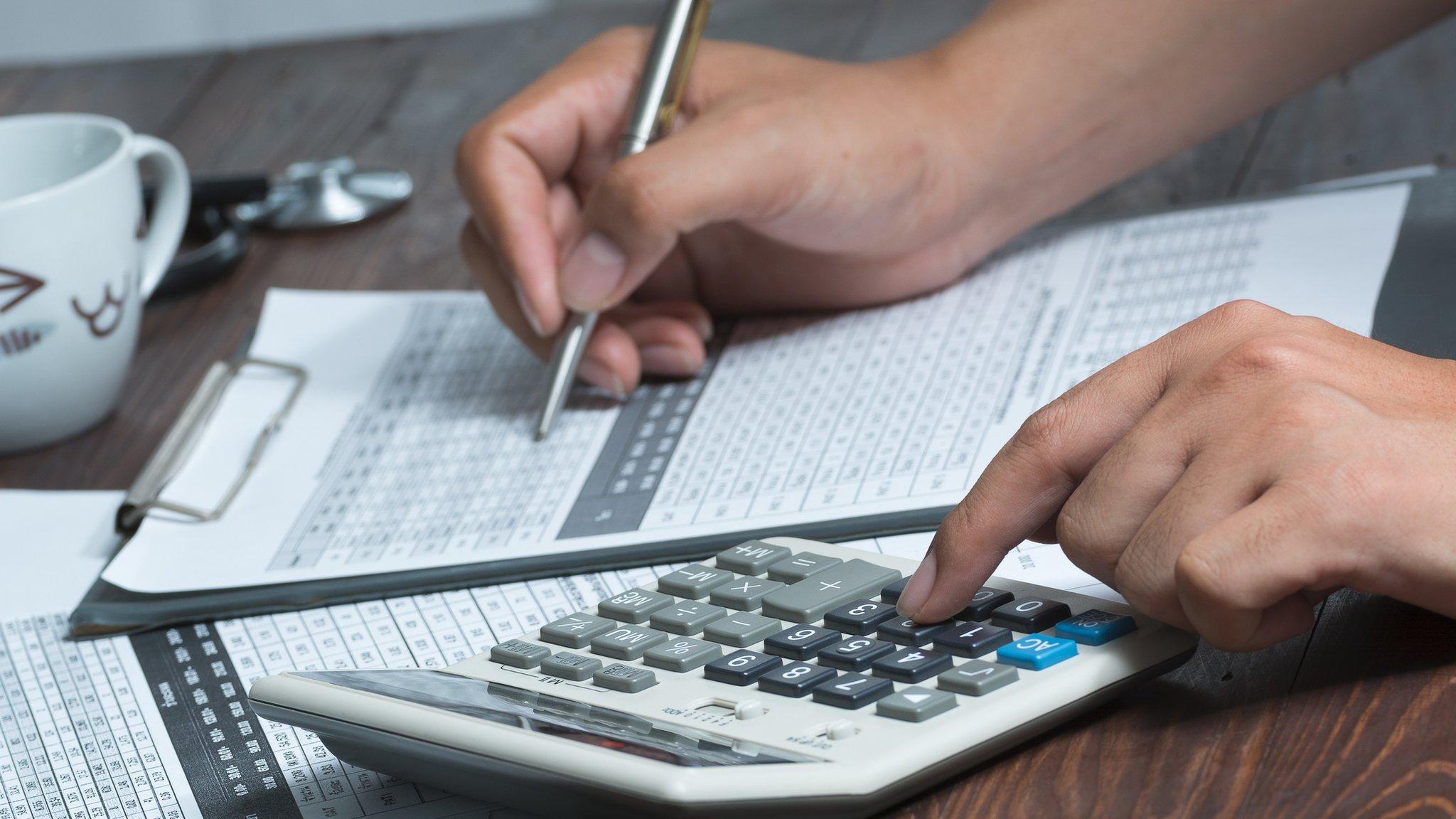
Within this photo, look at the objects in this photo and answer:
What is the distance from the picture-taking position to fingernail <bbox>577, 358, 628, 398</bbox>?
24.9 inches

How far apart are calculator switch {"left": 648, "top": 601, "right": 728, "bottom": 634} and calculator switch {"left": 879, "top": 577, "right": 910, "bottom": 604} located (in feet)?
0.14

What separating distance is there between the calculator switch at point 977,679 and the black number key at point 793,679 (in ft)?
0.09

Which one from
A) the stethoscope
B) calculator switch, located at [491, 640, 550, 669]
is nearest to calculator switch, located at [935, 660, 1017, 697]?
calculator switch, located at [491, 640, 550, 669]

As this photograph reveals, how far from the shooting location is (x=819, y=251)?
26.6 inches

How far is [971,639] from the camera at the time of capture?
0.33 m

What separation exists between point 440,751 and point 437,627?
146mm

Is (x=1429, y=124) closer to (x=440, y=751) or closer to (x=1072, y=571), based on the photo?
(x=1072, y=571)

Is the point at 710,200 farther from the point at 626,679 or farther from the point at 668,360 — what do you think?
the point at 626,679

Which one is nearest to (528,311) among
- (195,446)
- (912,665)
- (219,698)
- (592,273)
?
(592,273)

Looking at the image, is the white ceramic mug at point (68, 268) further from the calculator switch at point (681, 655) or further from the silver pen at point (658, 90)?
the calculator switch at point (681, 655)

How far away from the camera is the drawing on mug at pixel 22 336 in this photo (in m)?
0.61

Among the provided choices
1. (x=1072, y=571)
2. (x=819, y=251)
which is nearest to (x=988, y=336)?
(x=819, y=251)

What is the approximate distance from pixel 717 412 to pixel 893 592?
0.77ft

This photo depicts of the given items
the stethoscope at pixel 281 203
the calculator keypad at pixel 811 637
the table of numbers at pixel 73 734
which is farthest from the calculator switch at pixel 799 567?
the stethoscope at pixel 281 203
